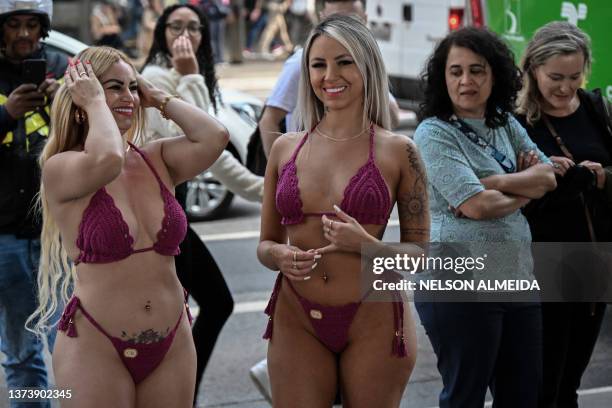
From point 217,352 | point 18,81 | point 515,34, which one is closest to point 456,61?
point 18,81

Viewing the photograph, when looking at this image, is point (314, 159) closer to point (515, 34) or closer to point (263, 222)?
point (263, 222)

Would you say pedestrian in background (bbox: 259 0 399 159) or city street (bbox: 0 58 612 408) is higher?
pedestrian in background (bbox: 259 0 399 159)

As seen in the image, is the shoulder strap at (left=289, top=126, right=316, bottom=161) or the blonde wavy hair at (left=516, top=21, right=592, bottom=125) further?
the blonde wavy hair at (left=516, top=21, right=592, bottom=125)

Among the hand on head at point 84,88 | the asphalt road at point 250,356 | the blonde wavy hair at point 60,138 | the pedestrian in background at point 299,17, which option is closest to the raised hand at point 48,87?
the blonde wavy hair at point 60,138

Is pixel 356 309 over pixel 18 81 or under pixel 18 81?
under

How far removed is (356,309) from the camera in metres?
3.84

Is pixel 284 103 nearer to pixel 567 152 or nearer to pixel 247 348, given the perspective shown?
pixel 567 152

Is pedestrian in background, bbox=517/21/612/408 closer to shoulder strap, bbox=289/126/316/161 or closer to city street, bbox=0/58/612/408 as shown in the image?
city street, bbox=0/58/612/408

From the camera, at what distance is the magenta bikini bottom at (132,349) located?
12.1 feet

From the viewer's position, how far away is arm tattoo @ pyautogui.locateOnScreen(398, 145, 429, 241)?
12.9 ft

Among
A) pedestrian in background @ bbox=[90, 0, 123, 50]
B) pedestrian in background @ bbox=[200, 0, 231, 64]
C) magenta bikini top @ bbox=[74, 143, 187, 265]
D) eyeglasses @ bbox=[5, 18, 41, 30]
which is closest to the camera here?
magenta bikini top @ bbox=[74, 143, 187, 265]

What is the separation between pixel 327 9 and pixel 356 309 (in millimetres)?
2631

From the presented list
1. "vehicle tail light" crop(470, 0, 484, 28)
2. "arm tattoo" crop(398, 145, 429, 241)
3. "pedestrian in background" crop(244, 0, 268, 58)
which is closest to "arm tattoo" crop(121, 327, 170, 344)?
"arm tattoo" crop(398, 145, 429, 241)

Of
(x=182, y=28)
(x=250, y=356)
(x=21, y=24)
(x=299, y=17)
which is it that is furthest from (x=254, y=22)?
(x=21, y=24)
